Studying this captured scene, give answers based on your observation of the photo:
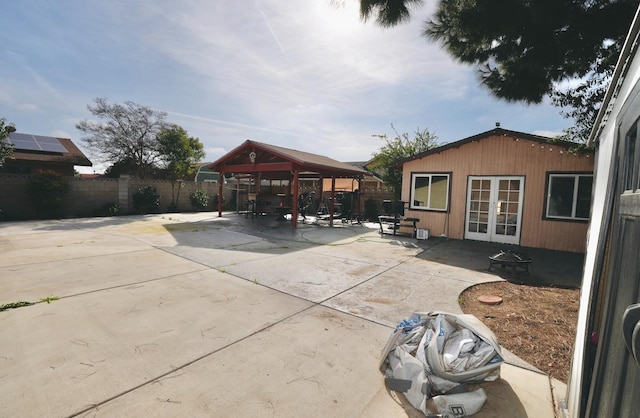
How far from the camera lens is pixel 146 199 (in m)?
14.0

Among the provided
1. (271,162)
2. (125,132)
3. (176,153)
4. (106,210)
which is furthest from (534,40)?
(125,132)

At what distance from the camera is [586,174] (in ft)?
24.5

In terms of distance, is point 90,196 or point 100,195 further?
point 100,195

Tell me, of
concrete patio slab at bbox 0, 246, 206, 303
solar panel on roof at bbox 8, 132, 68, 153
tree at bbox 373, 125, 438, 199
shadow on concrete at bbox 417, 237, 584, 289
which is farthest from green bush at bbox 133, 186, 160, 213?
shadow on concrete at bbox 417, 237, 584, 289

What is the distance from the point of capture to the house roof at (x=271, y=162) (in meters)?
10.8

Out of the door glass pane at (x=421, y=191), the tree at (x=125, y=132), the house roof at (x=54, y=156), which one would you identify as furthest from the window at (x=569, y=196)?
the house roof at (x=54, y=156)

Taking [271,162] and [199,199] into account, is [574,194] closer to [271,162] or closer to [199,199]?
[271,162]

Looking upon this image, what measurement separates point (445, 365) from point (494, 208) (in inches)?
320

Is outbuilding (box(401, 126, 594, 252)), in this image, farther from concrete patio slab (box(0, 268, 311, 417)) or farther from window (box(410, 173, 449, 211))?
concrete patio slab (box(0, 268, 311, 417))

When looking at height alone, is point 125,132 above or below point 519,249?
above

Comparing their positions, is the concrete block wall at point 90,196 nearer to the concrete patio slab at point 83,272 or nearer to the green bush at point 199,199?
the green bush at point 199,199

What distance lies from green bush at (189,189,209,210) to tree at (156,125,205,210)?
2.58ft

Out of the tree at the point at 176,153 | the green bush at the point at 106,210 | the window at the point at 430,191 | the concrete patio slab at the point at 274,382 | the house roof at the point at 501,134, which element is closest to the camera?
the concrete patio slab at the point at 274,382

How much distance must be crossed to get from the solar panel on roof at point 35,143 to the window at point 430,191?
18776mm
